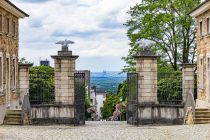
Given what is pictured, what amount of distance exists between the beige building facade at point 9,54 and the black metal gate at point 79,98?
3931 millimetres

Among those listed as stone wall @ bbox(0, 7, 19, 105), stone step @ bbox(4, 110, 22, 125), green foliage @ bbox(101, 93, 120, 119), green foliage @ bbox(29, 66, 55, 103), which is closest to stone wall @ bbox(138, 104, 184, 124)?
green foliage @ bbox(29, 66, 55, 103)

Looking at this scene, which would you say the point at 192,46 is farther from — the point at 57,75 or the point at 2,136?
the point at 2,136

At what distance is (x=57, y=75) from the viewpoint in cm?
3053

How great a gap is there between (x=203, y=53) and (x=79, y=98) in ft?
28.5

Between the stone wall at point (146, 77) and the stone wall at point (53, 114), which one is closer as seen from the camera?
the stone wall at point (146, 77)

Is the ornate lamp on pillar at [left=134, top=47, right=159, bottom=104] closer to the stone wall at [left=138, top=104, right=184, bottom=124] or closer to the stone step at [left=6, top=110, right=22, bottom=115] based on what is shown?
the stone wall at [left=138, top=104, right=184, bottom=124]

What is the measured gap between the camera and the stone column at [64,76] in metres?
30.4

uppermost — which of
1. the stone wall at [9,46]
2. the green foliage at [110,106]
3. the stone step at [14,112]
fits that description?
the stone wall at [9,46]

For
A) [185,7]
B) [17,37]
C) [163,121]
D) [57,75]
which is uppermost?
[185,7]

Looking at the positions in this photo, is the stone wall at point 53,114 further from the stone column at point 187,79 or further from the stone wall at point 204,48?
the stone wall at point 204,48

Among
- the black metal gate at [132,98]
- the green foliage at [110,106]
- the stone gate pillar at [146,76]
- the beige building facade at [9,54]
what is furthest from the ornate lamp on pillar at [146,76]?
the green foliage at [110,106]

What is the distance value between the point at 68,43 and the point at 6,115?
5225mm

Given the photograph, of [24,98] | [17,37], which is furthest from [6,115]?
[17,37]

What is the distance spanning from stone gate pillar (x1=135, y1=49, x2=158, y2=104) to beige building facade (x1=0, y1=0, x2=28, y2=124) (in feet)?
24.5
